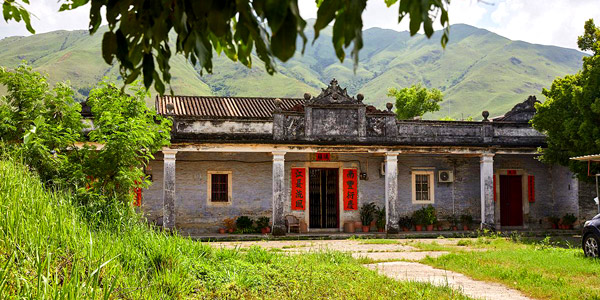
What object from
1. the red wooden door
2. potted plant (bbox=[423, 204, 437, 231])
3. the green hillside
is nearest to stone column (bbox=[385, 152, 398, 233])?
potted plant (bbox=[423, 204, 437, 231])

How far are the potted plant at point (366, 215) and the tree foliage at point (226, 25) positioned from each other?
51.1 feet

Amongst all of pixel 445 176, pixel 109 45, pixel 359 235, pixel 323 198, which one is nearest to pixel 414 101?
pixel 445 176

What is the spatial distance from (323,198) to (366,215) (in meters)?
1.47

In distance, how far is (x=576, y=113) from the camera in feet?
49.4

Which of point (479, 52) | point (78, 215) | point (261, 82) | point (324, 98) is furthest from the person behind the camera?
point (479, 52)

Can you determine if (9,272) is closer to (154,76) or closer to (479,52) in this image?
(154,76)

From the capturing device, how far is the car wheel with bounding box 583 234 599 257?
10.0 meters

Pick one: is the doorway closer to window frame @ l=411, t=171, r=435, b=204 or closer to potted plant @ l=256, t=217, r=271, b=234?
potted plant @ l=256, t=217, r=271, b=234

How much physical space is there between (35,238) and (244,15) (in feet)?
11.9

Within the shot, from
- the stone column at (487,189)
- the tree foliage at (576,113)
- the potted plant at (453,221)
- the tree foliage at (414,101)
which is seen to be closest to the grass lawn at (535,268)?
the tree foliage at (576,113)

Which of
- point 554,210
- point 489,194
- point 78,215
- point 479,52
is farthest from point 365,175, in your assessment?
point 479,52

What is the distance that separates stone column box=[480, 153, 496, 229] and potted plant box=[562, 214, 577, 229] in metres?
2.83

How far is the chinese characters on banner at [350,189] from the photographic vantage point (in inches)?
712

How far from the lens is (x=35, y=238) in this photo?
474 cm
